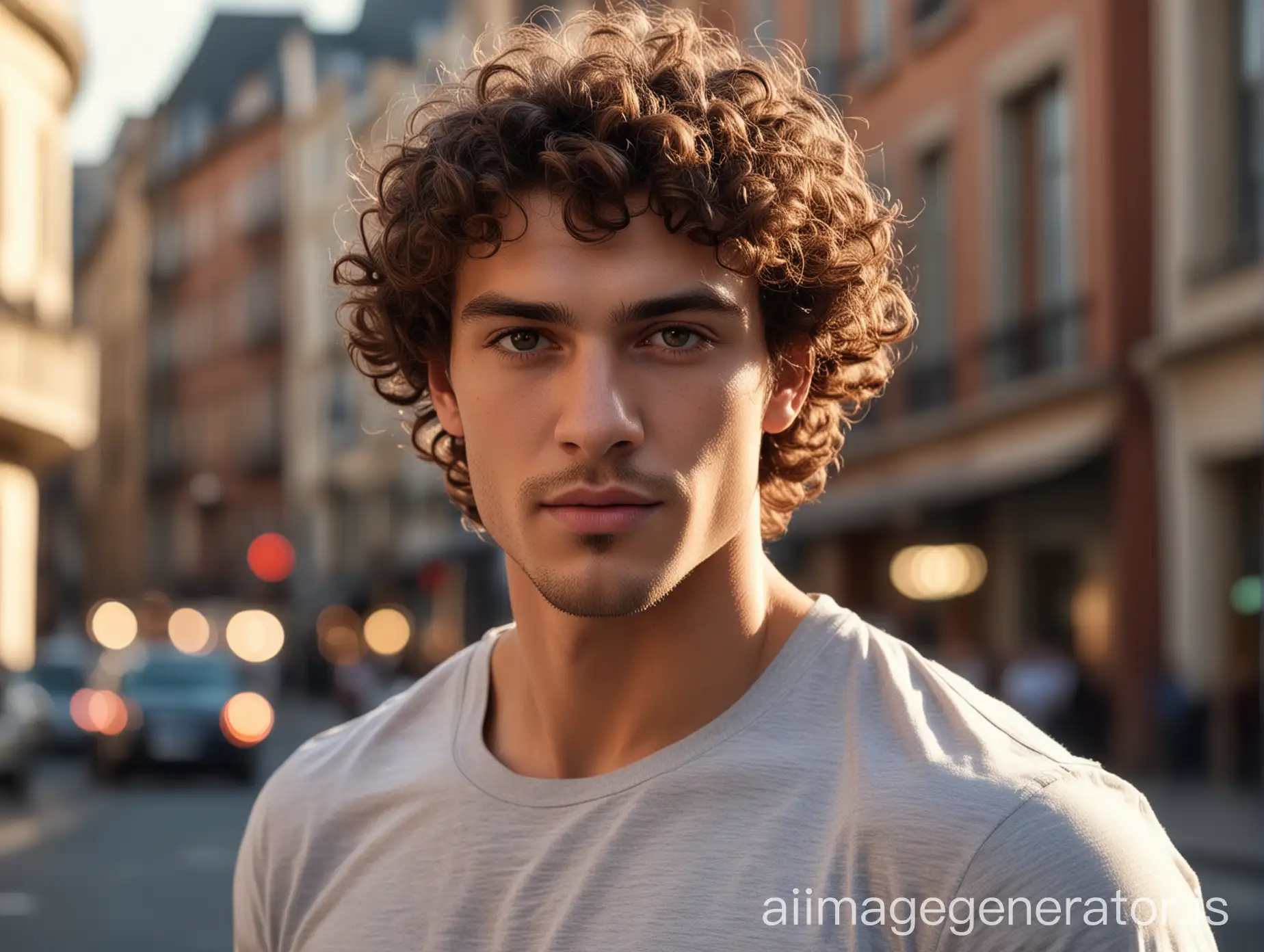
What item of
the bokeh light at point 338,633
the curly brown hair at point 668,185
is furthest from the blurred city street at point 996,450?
the bokeh light at point 338,633

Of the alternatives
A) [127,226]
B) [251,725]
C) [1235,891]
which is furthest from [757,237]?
[127,226]

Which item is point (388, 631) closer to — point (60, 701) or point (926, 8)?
point (60, 701)

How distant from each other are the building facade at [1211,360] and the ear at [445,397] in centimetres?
1882

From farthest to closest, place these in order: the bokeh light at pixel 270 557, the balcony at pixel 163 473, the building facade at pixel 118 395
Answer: the building facade at pixel 118 395, the balcony at pixel 163 473, the bokeh light at pixel 270 557

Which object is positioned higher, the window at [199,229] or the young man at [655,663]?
the window at [199,229]

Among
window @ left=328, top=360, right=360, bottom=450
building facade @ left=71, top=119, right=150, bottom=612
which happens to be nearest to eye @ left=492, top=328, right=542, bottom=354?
window @ left=328, top=360, right=360, bottom=450

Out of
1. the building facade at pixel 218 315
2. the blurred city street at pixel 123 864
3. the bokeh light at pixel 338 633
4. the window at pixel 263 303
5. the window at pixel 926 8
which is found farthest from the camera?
the building facade at pixel 218 315

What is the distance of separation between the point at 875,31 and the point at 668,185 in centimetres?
2919

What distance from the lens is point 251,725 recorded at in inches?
992

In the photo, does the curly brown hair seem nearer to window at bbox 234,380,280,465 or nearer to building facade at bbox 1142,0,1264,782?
building facade at bbox 1142,0,1264,782

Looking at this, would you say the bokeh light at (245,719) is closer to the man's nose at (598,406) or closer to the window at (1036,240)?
the window at (1036,240)

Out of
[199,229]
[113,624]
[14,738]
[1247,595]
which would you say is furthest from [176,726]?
[199,229]

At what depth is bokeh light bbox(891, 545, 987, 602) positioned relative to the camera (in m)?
27.0

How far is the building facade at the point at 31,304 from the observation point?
30.8 metres
